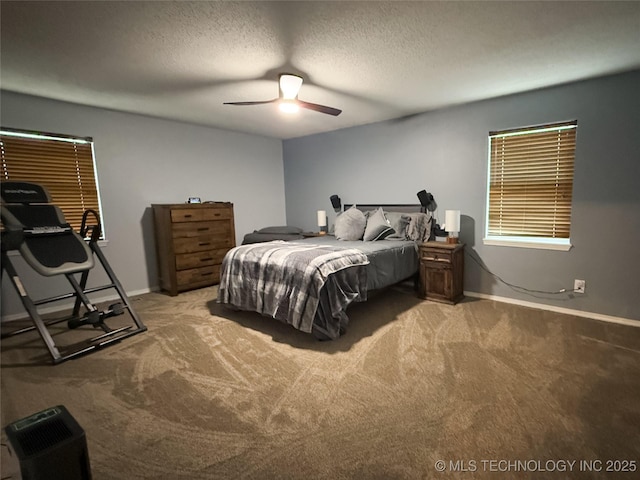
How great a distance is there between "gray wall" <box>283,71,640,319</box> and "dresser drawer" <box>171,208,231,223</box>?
1988 mm

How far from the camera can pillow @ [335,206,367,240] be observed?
13.5ft

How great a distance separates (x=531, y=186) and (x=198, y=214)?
4.12m

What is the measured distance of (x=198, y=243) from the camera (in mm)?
4242

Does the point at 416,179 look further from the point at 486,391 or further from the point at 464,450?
the point at 464,450

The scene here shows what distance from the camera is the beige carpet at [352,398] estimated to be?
147 centimetres

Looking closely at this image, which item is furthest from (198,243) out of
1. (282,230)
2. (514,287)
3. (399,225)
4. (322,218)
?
(514,287)

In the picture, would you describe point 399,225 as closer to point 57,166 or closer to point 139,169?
point 139,169

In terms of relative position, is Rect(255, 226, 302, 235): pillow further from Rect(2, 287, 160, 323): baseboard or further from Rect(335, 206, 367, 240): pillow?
Rect(2, 287, 160, 323): baseboard

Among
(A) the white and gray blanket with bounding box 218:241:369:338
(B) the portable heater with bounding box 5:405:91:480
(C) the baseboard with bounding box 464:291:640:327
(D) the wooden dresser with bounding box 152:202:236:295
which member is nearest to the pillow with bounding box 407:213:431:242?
(C) the baseboard with bounding box 464:291:640:327

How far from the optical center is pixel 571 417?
1709 millimetres

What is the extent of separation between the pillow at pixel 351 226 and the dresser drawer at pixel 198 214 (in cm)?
168

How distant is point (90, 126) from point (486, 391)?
15.7 ft

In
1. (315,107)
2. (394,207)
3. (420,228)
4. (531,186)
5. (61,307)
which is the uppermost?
(315,107)

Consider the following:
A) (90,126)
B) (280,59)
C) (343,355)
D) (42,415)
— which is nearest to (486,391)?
(343,355)
